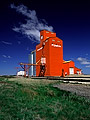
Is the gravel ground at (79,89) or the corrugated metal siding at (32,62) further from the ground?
the corrugated metal siding at (32,62)

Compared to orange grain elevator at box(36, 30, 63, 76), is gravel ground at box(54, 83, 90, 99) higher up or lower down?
lower down

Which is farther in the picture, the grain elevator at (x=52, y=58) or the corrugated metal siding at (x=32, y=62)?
the corrugated metal siding at (x=32, y=62)

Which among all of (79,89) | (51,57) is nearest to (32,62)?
(51,57)

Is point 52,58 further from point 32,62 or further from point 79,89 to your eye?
point 79,89

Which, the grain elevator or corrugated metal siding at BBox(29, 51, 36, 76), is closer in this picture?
the grain elevator

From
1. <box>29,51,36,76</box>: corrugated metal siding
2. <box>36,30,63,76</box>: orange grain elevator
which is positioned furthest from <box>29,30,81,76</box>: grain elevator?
<box>29,51,36,76</box>: corrugated metal siding

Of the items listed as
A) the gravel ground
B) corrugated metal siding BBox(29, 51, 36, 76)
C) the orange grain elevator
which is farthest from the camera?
corrugated metal siding BBox(29, 51, 36, 76)

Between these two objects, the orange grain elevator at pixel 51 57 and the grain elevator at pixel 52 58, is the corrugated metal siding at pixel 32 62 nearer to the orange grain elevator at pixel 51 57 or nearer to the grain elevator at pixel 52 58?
the grain elevator at pixel 52 58

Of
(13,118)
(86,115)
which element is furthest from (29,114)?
(86,115)

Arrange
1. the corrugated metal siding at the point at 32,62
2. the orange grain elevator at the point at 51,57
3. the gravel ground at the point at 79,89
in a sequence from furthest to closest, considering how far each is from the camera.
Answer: the corrugated metal siding at the point at 32,62 < the orange grain elevator at the point at 51,57 < the gravel ground at the point at 79,89

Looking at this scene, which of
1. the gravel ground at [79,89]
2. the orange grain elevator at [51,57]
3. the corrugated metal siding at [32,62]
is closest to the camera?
the gravel ground at [79,89]

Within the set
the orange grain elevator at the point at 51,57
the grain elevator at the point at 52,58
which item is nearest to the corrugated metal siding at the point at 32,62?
the grain elevator at the point at 52,58

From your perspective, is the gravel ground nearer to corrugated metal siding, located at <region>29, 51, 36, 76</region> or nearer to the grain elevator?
the grain elevator

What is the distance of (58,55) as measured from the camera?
27.1m
